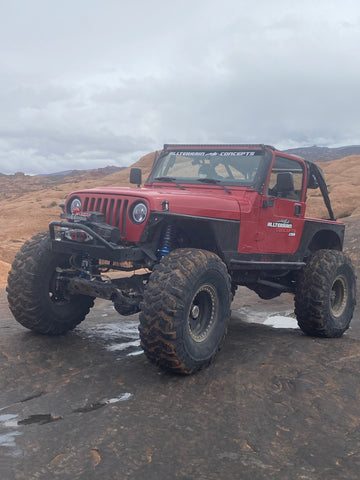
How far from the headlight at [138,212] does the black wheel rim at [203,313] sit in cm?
88

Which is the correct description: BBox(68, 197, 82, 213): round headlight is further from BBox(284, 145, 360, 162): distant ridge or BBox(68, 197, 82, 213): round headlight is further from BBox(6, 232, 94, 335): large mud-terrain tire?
BBox(284, 145, 360, 162): distant ridge

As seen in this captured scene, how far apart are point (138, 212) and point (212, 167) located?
5.46 ft

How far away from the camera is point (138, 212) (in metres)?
4.35

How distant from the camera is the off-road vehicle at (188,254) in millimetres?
4000

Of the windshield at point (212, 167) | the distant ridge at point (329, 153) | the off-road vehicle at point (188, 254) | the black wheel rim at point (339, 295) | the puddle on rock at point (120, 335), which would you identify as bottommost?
the puddle on rock at point (120, 335)

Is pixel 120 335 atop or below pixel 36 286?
below

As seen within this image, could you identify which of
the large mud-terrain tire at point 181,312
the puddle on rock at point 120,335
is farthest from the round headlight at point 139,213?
the puddle on rock at point 120,335

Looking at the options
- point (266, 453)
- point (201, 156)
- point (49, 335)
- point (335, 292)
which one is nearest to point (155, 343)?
point (266, 453)

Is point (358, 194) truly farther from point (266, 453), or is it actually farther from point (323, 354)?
point (266, 453)

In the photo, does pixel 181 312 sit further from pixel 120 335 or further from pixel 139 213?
pixel 120 335

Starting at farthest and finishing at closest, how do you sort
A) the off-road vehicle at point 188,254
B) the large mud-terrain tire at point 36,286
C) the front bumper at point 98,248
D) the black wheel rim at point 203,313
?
the large mud-terrain tire at point 36,286 → the black wheel rim at point 203,313 → the front bumper at point 98,248 → the off-road vehicle at point 188,254

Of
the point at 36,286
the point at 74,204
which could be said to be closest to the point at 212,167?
the point at 74,204

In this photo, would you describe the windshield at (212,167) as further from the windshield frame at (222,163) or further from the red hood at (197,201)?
the red hood at (197,201)

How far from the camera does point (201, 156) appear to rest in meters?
5.84
